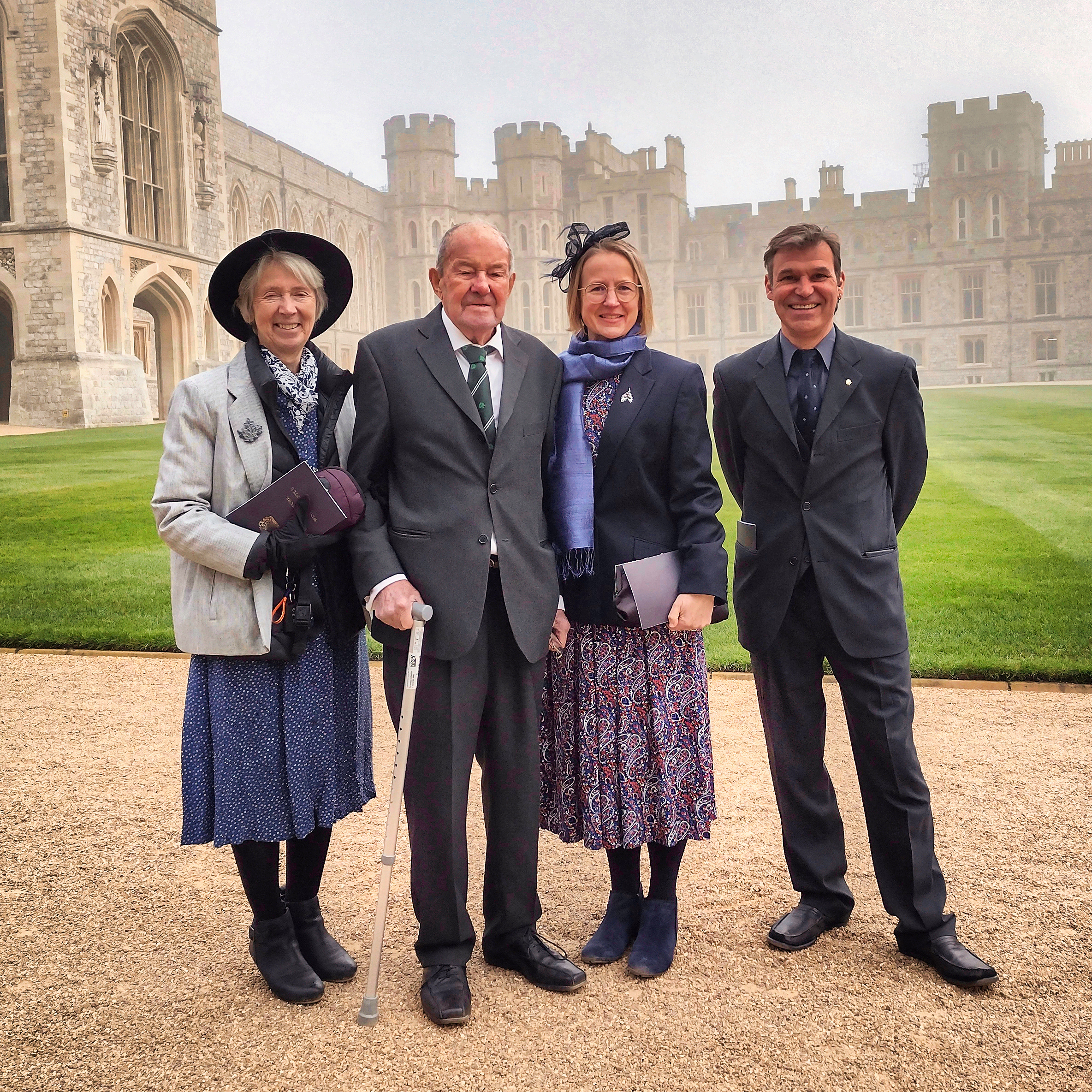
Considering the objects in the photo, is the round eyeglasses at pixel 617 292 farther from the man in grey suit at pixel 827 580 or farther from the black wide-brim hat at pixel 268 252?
the black wide-brim hat at pixel 268 252

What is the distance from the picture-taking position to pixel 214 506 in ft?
7.86

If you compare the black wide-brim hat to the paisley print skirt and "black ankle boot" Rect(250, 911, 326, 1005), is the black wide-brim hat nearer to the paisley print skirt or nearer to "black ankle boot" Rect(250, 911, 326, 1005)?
the paisley print skirt

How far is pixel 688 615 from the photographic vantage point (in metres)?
2.46

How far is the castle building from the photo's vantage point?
20.3 meters

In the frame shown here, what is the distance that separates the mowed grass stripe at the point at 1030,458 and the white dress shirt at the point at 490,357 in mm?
6313

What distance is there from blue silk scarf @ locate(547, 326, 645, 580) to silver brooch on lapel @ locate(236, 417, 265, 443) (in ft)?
2.31

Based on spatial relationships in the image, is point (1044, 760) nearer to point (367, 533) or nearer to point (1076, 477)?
point (367, 533)

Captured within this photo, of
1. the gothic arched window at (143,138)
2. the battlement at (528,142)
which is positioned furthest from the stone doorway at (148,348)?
the battlement at (528,142)

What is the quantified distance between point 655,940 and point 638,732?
498 mm

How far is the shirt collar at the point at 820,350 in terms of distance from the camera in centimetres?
265

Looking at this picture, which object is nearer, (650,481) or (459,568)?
(459,568)

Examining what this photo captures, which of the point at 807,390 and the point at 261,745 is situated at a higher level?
the point at 807,390

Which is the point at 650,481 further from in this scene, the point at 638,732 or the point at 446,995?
the point at 446,995

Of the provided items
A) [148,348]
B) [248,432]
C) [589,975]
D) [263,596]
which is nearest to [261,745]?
[263,596]
